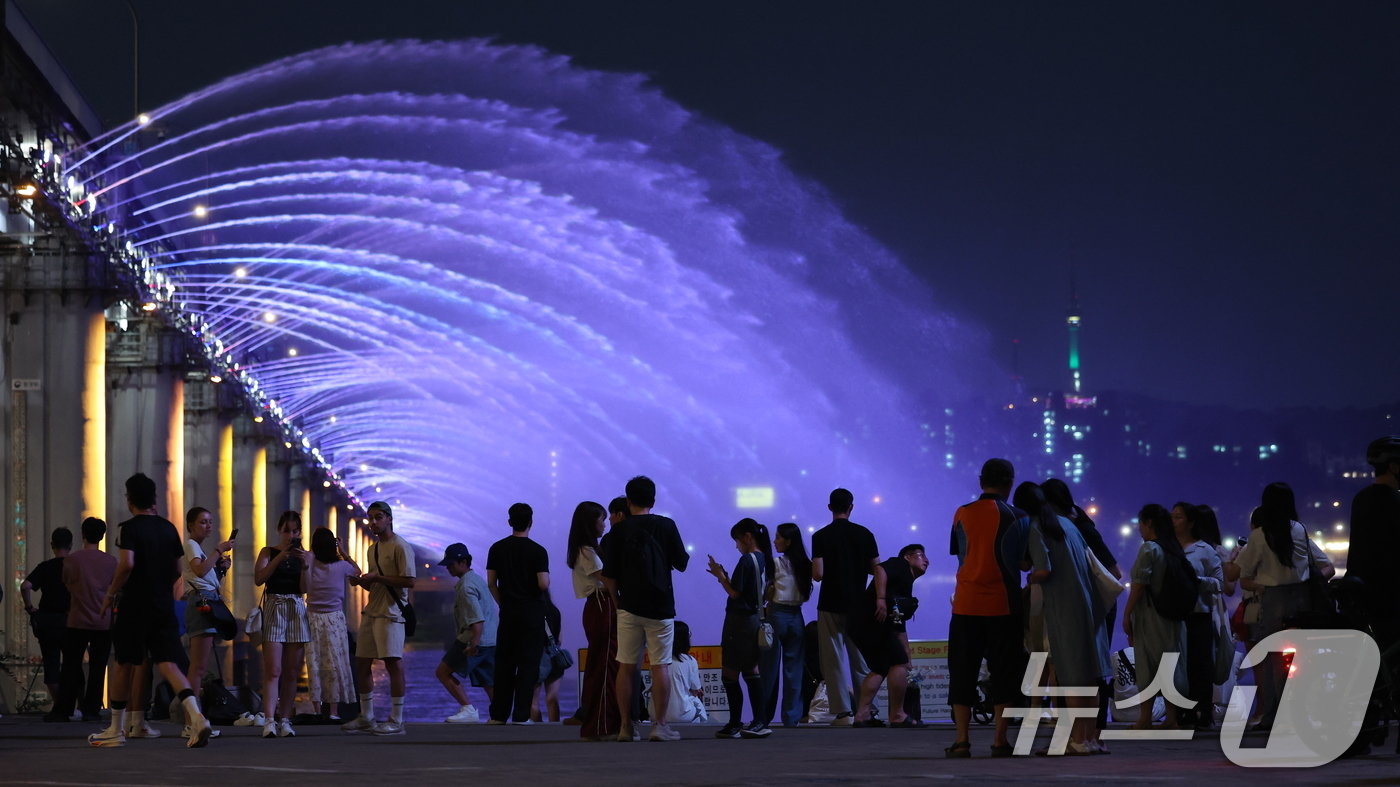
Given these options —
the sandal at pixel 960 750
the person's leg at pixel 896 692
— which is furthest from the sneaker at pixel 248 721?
the sandal at pixel 960 750

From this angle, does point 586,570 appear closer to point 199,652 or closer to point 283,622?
point 283,622

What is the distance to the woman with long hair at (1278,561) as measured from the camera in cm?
1177

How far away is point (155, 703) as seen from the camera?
17.6 meters

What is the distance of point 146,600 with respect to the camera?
12.3 meters

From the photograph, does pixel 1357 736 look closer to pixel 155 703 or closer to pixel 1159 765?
pixel 1159 765

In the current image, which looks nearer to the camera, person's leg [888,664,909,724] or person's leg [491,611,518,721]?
person's leg [491,611,518,721]

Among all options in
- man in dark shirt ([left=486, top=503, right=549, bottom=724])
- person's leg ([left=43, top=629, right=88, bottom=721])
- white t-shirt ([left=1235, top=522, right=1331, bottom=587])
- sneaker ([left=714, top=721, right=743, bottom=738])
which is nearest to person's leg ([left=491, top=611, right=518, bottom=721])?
man in dark shirt ([left=486, top=503, right=549, bottom=724])

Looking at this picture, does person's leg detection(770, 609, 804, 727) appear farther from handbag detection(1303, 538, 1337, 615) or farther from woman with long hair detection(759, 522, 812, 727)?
handbag detection(1303, 538, 1337, 615)

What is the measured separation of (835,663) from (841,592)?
746 mm

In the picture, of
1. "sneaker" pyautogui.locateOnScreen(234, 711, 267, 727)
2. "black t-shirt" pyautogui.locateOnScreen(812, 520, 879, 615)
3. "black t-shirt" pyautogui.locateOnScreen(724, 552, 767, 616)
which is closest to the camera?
"black t-shirt" pyautogui.locateOnScreen(724, 552, 767, 616)

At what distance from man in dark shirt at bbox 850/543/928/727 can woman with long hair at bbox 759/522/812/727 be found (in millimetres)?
567

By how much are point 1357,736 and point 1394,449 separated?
1.68 m

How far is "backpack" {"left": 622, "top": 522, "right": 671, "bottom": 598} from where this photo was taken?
12.5 m

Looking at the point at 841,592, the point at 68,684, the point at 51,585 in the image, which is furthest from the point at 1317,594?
the point at 51,585
